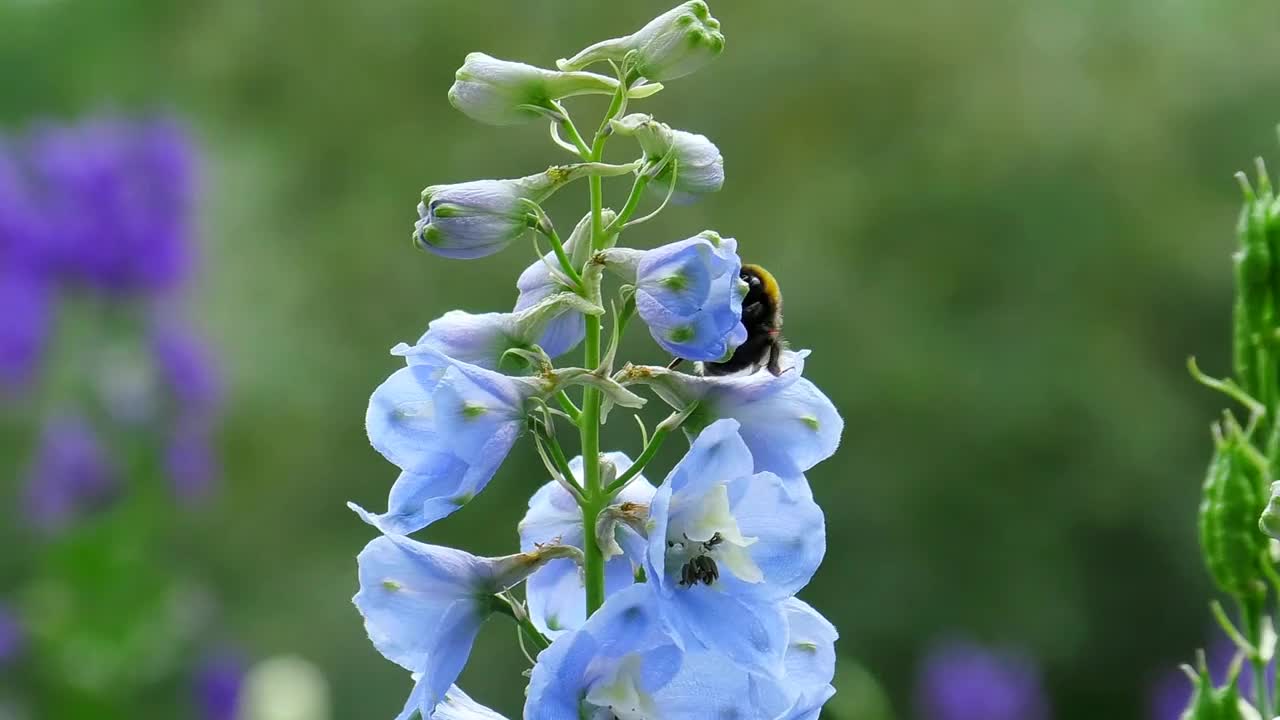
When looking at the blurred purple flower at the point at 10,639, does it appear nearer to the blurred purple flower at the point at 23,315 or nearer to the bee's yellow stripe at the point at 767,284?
the blurred purple flower at the point at 23,315

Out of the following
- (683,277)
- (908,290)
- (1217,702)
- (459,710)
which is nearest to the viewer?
(683,277)

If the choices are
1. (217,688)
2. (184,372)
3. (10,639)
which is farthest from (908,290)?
(10,639)

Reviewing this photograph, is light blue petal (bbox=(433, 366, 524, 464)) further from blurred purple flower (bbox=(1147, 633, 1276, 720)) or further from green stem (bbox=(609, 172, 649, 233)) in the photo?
blurred purple flower (bbox=(1147, 633, 1276, 720))

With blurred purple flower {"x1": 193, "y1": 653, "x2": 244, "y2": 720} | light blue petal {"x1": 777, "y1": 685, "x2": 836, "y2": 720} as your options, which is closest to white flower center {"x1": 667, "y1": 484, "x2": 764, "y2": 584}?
light blue petal {"x1": 777, "y1": 685, "x2": 836, "y2": 720}

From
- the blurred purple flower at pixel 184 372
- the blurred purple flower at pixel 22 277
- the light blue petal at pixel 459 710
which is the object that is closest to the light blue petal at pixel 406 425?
the light blue petal at pixel 459 710

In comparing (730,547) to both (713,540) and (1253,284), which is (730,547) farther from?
(1253,284)
